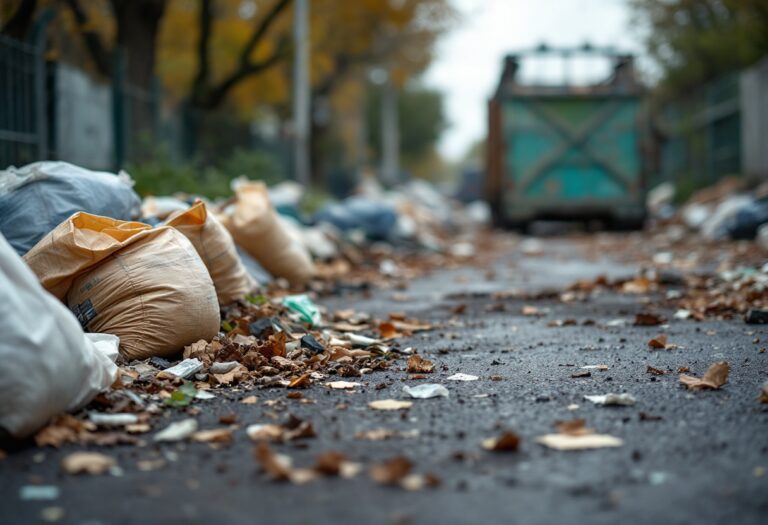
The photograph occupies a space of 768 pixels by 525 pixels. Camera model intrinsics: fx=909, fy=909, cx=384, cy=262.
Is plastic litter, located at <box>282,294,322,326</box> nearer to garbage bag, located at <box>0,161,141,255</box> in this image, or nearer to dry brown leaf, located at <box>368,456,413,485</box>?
garbage bag, located at <box>0,161,141,255</box>

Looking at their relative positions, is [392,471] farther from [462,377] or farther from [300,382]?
[462,377]

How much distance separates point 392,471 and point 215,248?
290 cm

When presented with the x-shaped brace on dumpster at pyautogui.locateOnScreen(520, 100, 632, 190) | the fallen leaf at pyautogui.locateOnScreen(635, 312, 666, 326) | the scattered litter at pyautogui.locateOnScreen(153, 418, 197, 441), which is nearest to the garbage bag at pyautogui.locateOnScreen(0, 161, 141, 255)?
the scattered litter at pyautogui.locateOnScreen(153, 418, 197, 441)

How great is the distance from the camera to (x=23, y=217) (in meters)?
4.59

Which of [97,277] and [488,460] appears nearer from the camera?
[488,460]

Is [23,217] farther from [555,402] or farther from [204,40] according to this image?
[204,40]

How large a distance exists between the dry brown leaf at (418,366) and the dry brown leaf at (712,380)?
109cm

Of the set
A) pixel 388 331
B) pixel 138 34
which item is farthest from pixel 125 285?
pixel 138 34

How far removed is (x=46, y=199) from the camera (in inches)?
185

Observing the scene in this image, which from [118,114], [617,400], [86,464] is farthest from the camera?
[118,114]

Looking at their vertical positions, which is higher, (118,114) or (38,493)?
(118,114)

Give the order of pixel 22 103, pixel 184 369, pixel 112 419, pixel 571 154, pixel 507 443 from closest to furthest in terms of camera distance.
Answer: pixel 507 443 → pixel 112 419 → pixel 184 369 → pixel 22 103 → pixel 571 154

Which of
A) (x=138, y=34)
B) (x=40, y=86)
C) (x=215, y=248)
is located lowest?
(x=215, y=248)

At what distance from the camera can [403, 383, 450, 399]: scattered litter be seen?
11.4ft
